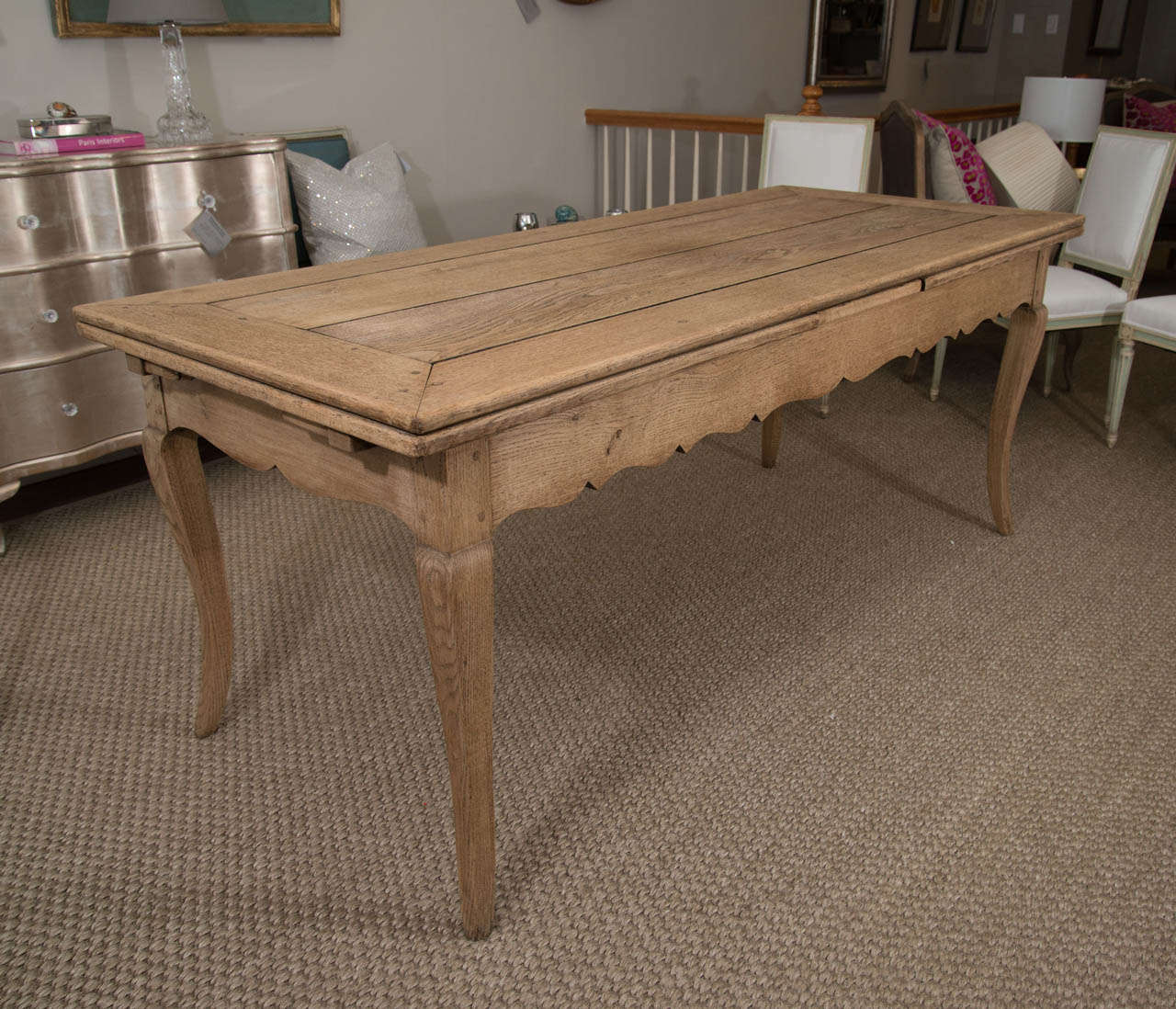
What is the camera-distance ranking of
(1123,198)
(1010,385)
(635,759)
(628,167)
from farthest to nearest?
(628,167)
(1123,198)
(1010,385)
(635,759)

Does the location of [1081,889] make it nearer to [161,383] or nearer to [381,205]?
[161,383]

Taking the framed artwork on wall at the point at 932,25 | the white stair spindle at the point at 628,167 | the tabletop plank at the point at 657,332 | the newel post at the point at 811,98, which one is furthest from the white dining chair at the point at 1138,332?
the framed artwork on wall at the point at 932,25

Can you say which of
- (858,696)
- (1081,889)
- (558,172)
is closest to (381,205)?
(558,172)

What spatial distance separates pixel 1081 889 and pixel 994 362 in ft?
9.19

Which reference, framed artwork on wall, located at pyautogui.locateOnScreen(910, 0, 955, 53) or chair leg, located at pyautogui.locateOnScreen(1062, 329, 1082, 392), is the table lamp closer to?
chair leg, located at pyautogui.locateOnScreen(1062, 329, 1082, 392)

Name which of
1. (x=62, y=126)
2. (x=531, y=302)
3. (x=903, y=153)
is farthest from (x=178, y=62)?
(x=903, y=153)

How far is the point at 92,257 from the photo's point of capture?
2465mm

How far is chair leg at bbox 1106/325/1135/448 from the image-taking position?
291 cm

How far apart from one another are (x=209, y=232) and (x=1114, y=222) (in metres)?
2.64

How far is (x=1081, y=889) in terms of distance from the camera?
1.50m

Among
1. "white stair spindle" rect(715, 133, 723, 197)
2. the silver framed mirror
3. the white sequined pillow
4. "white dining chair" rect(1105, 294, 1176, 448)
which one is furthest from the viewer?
the silver framed mirror

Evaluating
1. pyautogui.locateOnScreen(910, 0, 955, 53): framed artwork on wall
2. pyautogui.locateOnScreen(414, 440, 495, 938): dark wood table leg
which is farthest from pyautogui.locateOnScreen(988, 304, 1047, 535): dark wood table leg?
pyautogui.locateOnScreen(910, 0, 955, 53): framed artwork on wall

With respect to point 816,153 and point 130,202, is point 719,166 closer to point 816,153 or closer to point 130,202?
point 816,153

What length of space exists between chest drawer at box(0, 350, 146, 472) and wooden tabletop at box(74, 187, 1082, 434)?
1.09 meters
